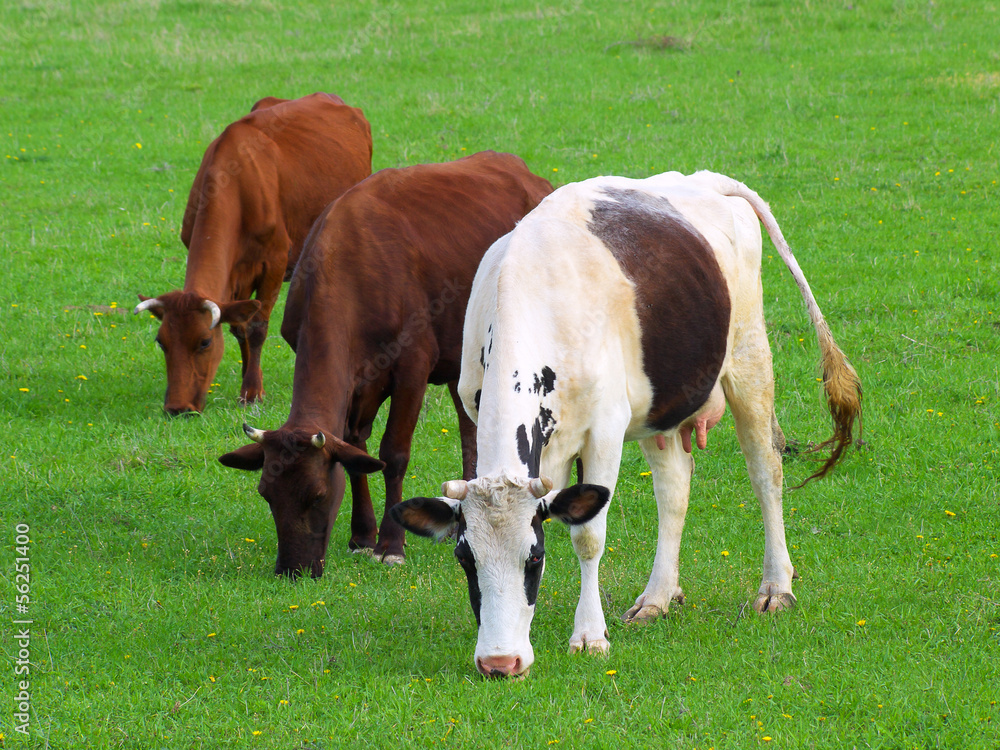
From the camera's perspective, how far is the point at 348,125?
12016mm

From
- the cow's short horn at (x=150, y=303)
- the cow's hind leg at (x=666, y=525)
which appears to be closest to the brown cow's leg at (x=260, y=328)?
the cow's short horn at (x=150, y=303)

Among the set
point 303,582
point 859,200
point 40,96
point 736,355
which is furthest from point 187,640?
point 40,96

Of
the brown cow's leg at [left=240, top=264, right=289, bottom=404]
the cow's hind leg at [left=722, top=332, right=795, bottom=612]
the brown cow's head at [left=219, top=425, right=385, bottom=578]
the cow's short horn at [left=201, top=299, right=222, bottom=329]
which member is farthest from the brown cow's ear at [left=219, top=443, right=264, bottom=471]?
the brown cow's leg at [left=240, top=264, right=289, bottom=404]

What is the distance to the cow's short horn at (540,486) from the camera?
4.62 meters

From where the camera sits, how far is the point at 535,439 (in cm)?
489

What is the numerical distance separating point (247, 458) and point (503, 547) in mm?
2197

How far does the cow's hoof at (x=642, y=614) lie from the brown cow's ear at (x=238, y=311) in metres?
4.59

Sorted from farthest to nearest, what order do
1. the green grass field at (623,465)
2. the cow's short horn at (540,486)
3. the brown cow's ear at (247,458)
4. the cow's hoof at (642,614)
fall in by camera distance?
the brown cow's ear at (247,458)
the cow's hoof at (642,614)
the green grass field at (623,465)
the cow's short horn at (540,486)

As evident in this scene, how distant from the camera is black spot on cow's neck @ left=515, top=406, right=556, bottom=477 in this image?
4.80 m

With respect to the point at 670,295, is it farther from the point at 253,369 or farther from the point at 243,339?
the point at 243,339

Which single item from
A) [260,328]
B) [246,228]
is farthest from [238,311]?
[246,228]

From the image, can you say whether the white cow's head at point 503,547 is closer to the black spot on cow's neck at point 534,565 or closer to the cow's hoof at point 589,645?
the black spot on cow's neck at point 534,565

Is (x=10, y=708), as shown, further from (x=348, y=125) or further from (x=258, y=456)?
(x=348, y=125)

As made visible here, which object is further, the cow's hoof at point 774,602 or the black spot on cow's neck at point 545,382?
the cow's hoof at point 774,602
